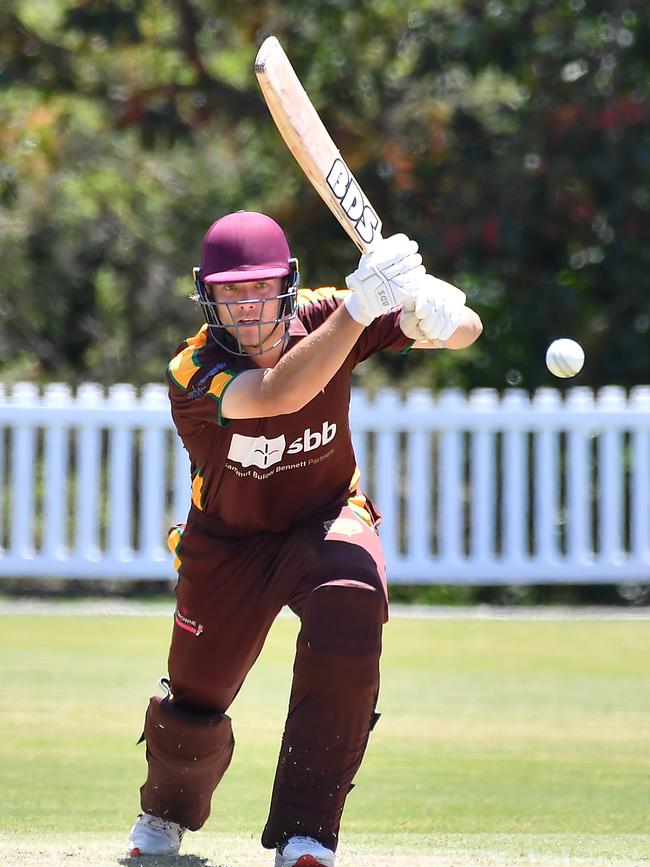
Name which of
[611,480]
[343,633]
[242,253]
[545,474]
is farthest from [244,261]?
[611,480]

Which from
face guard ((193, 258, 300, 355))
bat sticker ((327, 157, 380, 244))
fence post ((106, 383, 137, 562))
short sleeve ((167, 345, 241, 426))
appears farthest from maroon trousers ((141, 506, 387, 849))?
fence post ((106, 383, 137, 562))

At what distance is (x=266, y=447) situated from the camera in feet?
12.1

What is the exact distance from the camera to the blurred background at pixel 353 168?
11.0 meters

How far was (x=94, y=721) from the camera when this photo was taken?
576 cm

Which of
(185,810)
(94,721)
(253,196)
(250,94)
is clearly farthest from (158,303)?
(185,810)

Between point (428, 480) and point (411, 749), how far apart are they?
4.40 m

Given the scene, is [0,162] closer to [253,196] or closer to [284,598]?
[253,196]

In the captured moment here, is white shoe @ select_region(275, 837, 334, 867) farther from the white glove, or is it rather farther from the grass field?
the white glove

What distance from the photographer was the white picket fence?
9.49 m

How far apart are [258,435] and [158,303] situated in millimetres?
9630

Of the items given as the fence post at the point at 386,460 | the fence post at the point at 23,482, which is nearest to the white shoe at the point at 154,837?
the fence post at the point at 386,460

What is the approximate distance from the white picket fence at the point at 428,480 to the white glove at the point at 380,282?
6.04m

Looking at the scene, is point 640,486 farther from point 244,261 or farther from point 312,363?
point 312,363

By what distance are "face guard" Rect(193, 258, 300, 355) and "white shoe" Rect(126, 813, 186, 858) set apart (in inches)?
46.4
